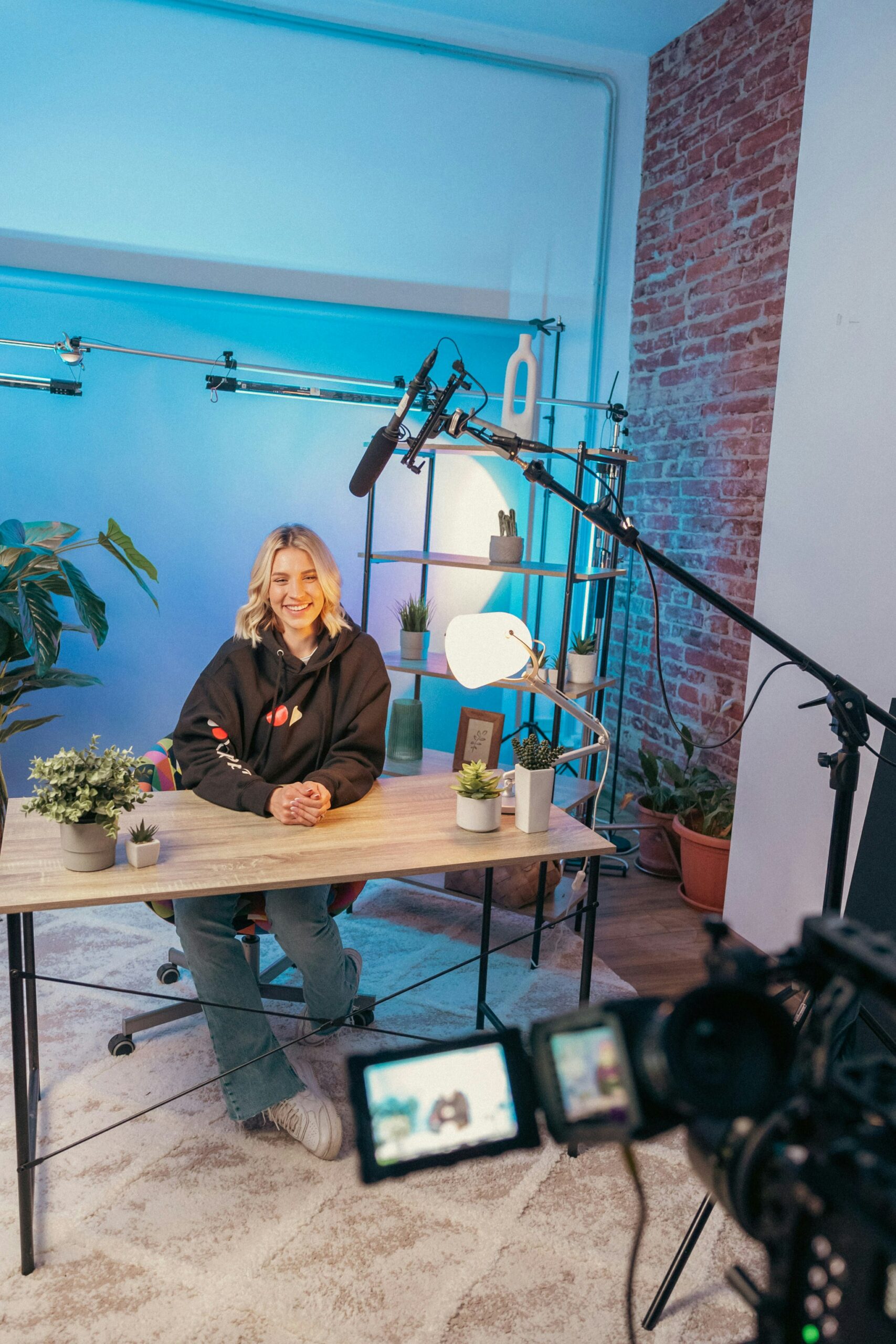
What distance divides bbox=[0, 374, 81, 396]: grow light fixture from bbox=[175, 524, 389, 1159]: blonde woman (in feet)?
4.62

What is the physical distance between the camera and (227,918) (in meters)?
2.15

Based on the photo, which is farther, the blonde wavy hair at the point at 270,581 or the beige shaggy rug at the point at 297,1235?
the blonde wavy hair at the point at 270,581

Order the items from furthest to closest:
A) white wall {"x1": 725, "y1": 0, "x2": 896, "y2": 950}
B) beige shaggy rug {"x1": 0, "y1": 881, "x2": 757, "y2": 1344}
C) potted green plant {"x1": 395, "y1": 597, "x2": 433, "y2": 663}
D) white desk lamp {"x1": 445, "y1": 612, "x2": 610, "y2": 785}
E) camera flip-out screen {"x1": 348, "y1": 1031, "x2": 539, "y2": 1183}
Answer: potted green plant {"x1": 395, "y1": 597, "x2": 433, "y2": 663}, white wall {"x1": 725, "y1": 0, "x2": 896, "y2": 950}, white desk lamp {"x1": 445, "y1": 612, "x2": 610, "y2": 785}, beige shaggy rug {"x1": 0, "y1": 881, "x2": 757, "y2": 1344}, camera flip-out screen {"x1": 348, "y1": 1031, "x2": 539, "y2": 1183}

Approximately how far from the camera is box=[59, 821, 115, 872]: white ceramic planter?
1.74 metres

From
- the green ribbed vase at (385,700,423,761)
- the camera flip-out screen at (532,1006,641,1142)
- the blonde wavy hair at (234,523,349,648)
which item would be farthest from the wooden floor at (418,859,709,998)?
the camera flip-out screen at (532,1006,641,1142)

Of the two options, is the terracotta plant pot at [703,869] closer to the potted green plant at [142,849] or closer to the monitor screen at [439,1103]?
the potted green plant at [142,849]

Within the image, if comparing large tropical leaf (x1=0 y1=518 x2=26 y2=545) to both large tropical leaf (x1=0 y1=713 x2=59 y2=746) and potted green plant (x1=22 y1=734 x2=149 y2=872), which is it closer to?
large tropical leaf (x1=0 y1=713 x2=59 y2=746)

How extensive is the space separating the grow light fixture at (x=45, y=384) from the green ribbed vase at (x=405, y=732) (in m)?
1.57

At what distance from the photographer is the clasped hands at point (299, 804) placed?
2.05m

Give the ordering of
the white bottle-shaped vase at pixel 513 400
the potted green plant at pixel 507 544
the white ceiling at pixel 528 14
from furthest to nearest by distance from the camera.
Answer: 1. the white ceiling at pixel 528 14
2. the potted green plant at pixel 507 544
3. the white bottle-shaped vase at pixel 513 400

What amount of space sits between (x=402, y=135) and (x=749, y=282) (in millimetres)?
1521

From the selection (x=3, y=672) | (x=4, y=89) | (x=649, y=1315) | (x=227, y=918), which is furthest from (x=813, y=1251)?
(x=4, y=89)

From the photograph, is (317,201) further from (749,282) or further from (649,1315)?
(649,1315)

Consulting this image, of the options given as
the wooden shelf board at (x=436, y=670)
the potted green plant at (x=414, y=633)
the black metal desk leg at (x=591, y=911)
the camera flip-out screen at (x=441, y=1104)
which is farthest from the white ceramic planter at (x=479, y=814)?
the camera flip-out screen at (x=441, y=1104)
